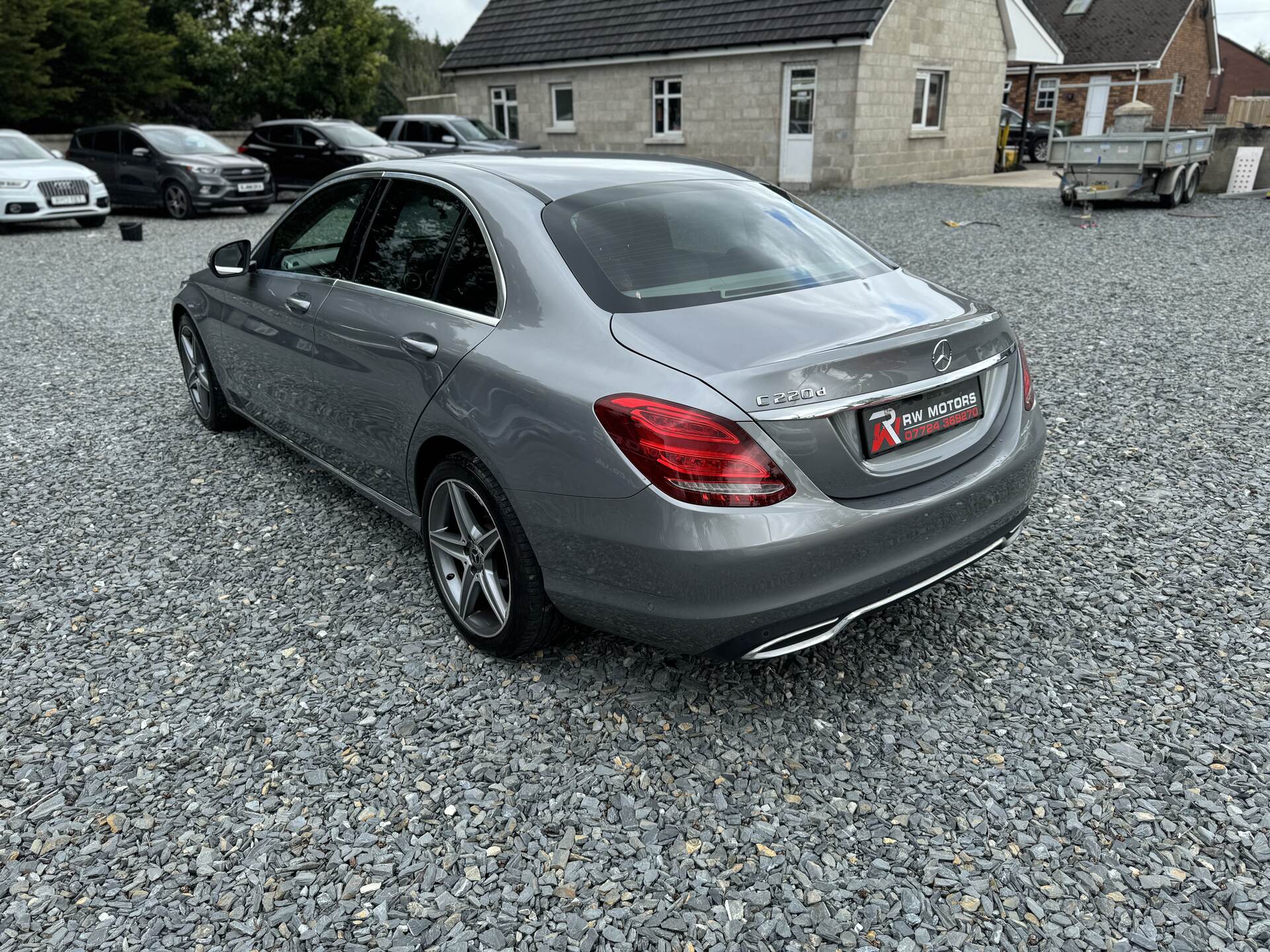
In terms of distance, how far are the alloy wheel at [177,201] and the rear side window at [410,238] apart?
50.8 ft

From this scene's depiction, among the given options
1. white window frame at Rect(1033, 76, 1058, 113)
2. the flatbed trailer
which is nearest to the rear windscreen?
the flatbed trailer

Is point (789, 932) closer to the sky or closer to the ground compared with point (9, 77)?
closer to the ground

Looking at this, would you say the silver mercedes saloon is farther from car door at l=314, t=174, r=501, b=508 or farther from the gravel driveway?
the gravel driveway

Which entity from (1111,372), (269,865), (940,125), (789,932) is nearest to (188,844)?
(269,865)

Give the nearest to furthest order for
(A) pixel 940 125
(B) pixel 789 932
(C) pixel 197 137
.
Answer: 1. (B) pixel 789 932
2. (C) pixel 197 137
3. (A) pixel 940 125

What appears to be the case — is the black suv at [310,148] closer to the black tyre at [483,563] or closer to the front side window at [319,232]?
the front side window at [319,232]

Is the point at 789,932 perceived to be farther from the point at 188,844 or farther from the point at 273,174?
the point at 273,174

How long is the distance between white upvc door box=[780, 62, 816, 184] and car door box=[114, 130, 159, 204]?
1242 cm

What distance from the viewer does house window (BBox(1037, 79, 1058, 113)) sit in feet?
115

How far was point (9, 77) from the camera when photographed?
2378cm

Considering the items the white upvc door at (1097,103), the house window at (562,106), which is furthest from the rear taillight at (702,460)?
the white upvc door at (1097,103)

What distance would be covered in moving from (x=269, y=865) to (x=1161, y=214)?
15839 mm

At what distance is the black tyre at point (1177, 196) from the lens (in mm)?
15109

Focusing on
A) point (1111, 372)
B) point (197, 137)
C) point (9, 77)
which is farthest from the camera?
point (9, 77)
